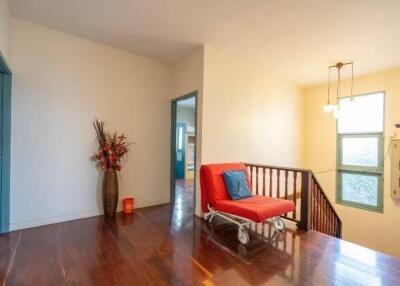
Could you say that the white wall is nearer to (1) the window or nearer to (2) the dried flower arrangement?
(2) the dried flower arrangement

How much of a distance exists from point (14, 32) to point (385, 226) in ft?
22.7

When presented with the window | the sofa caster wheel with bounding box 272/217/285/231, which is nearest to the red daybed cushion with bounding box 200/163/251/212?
the sofa caster wheel with bounding box 272/217/285/231

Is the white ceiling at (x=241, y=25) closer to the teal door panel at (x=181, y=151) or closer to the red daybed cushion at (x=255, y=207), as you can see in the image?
the red daybed cushion at (x=255, y=207)

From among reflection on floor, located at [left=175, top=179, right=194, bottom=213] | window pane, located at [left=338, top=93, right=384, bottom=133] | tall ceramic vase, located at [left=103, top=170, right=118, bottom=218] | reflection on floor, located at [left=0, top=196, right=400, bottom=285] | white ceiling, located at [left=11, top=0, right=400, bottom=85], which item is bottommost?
reflection on floor, located at [left=175, top=179, right=194, bottom=213]

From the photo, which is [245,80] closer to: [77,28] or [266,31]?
[266,31]

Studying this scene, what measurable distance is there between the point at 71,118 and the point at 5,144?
0.83m

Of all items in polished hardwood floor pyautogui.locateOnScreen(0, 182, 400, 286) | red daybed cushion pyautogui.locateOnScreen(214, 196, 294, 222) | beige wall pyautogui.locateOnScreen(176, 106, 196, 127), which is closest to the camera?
polished hardwood floor pyautogui.locateOnScreen(0, 182, 400, 286)

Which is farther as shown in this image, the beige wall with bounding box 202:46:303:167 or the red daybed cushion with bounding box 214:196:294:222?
the beige wall with bounding box 202:46:303:167

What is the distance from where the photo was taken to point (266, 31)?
302cm

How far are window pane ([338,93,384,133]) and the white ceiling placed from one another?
2.86ft

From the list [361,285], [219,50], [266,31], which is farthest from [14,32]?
[361,285]

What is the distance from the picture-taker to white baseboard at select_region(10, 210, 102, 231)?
284 cm

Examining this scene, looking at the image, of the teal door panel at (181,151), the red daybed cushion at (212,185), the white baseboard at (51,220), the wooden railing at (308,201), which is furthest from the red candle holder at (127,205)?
the teal door panel at (181,151)

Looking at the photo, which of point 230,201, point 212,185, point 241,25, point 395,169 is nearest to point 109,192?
point 212,185
